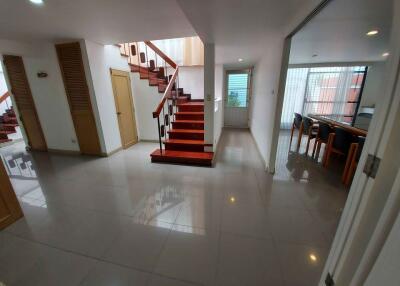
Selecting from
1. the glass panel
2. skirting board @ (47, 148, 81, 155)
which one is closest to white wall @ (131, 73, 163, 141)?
skirting board @ (47, 148, 81, 155)

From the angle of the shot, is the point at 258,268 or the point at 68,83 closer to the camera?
the point at 258,268

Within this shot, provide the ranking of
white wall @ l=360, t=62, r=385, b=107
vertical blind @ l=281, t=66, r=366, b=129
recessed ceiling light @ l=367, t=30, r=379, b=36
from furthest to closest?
1. vertical blind @ l=281, t=66, r=366, b=129
2. white wall @ l=360, t=62, r=385, b=107
3. recessed ceiling light @ l=367, t=30, r=379, b=36

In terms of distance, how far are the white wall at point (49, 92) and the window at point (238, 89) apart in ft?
16.9

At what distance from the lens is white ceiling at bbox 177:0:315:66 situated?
1.80 meters

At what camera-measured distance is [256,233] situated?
5.84ft

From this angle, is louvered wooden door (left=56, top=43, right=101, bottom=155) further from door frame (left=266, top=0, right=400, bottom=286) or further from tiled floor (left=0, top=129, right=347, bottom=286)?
door frame (left=266, top=0, right=400, bottom=286)

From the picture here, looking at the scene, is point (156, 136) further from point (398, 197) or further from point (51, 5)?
point (398, 197)

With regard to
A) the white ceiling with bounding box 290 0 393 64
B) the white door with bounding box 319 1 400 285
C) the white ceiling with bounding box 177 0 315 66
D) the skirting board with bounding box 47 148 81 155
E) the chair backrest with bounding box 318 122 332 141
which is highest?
the white ceiling with bounding box 290 0 393 64

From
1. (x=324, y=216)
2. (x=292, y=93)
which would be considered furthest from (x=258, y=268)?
(x=292, y=93)

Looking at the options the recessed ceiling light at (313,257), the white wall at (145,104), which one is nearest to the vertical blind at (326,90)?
the white wall at (145,104)

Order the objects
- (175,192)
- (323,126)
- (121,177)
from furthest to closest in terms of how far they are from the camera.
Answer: (323,126) → (121,177) → (175,192)

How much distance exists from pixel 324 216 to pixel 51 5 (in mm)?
4169

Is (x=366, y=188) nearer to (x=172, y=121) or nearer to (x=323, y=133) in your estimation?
(x=323, y=133)

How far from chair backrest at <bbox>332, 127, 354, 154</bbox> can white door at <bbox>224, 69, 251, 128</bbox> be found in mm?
3811
